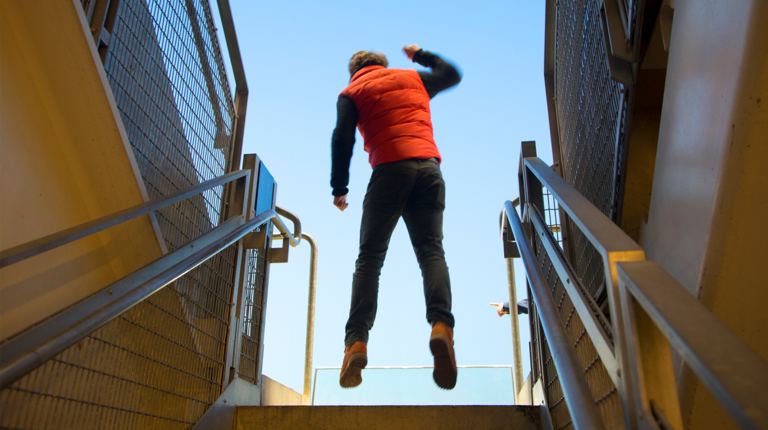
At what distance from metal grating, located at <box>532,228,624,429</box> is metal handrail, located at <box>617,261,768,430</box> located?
48cm

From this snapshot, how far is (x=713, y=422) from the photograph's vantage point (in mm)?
1267

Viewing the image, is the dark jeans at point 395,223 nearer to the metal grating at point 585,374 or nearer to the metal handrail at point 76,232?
the metal grating at point 585,374

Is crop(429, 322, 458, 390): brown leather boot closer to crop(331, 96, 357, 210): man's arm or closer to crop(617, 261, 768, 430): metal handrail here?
crop(331, 96, 357, 210): man's arm

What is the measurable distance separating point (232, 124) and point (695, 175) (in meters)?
2.72

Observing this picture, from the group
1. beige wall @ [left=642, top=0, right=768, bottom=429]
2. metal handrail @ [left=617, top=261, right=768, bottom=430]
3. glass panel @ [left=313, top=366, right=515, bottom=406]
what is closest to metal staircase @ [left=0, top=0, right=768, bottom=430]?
metal handrail @ [left=617, top=261, right=768, bottom=430]

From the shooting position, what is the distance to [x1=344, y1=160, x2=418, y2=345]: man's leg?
2.21 metres

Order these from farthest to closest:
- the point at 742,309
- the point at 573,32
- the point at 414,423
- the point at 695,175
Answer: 1. the point at 573,32
2. the point at 414,423
3. the point at 695,175
4. the point at 742,309

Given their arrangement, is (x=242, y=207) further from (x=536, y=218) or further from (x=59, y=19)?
(x=536, y=218)

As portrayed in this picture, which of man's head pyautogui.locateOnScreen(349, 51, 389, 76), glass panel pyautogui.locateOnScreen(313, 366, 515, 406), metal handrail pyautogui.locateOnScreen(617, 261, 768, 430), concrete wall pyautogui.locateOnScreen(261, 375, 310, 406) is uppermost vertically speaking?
man's head pyautogui.locateOnScreen(349, 51, 389, 76)

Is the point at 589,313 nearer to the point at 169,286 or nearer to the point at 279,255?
the point at 169,286

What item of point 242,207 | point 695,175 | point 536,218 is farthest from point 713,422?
point 242,207

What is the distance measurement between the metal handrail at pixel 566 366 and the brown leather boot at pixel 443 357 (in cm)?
39

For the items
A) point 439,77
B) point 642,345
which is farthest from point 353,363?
point 439,77

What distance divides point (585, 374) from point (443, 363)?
551 mm
